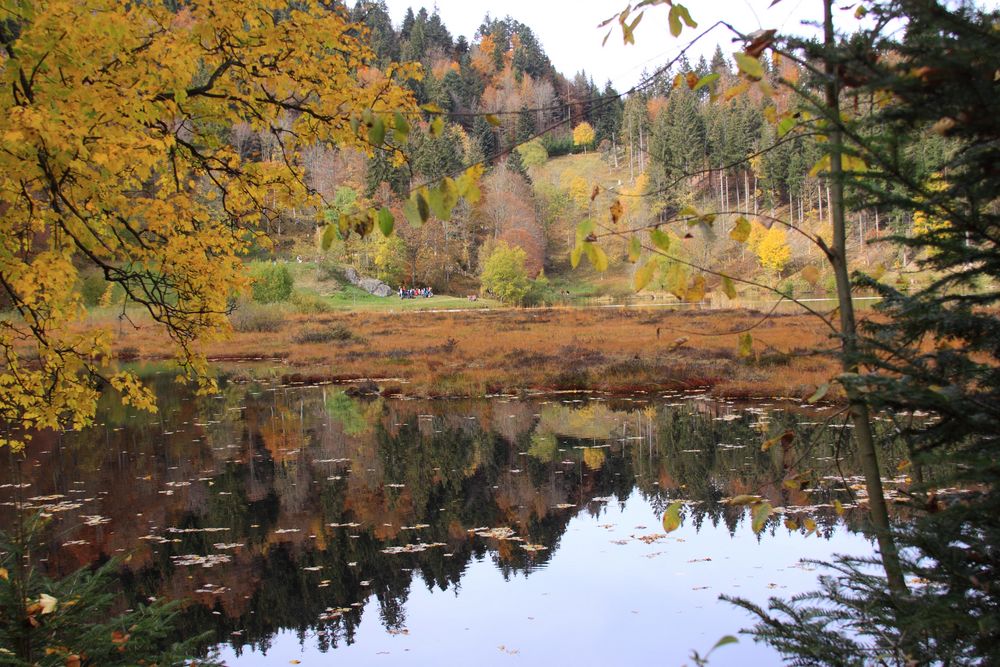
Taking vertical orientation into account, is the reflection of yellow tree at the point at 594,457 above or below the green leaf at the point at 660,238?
below

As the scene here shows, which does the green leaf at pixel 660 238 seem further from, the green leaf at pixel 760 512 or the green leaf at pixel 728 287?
the green leaf at pixel 760 512

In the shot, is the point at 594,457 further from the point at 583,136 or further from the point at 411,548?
the point at 583,136

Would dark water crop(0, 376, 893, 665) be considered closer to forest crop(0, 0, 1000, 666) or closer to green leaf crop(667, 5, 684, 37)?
forest crop(0, 0, 1000, 666)

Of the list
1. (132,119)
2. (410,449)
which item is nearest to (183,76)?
(132,119)

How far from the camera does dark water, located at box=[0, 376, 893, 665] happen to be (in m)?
7.50

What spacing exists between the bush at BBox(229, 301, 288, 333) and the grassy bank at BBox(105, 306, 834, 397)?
227mm

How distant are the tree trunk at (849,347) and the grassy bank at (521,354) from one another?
900 centimetres

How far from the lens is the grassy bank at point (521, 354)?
23.5m

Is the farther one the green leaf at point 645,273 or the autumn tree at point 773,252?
the autumn tree at point 773,252

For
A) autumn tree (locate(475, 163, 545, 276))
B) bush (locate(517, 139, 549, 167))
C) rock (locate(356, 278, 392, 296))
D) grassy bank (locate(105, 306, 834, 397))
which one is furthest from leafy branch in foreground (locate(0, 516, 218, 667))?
bush (locate(517, 139, 549, 167))

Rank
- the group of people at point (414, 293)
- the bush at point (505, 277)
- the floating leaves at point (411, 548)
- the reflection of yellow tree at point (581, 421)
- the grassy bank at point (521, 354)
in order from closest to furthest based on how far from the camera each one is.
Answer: the floating leaves at point (411, 548) → the reflection of yellow tree at point (581, 421) → the grassy bank at point (521, 354) → the bush at point (505, 277) → the group of people at point (414, 293)

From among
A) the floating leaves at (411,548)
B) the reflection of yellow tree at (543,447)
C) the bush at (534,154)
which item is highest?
the bush at (534,154)

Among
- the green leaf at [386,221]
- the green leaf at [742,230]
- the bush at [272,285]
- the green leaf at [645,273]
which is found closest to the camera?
the green leaf at [386,221]

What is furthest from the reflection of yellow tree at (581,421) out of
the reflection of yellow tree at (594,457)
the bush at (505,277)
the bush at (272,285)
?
the bush at (505,277)
